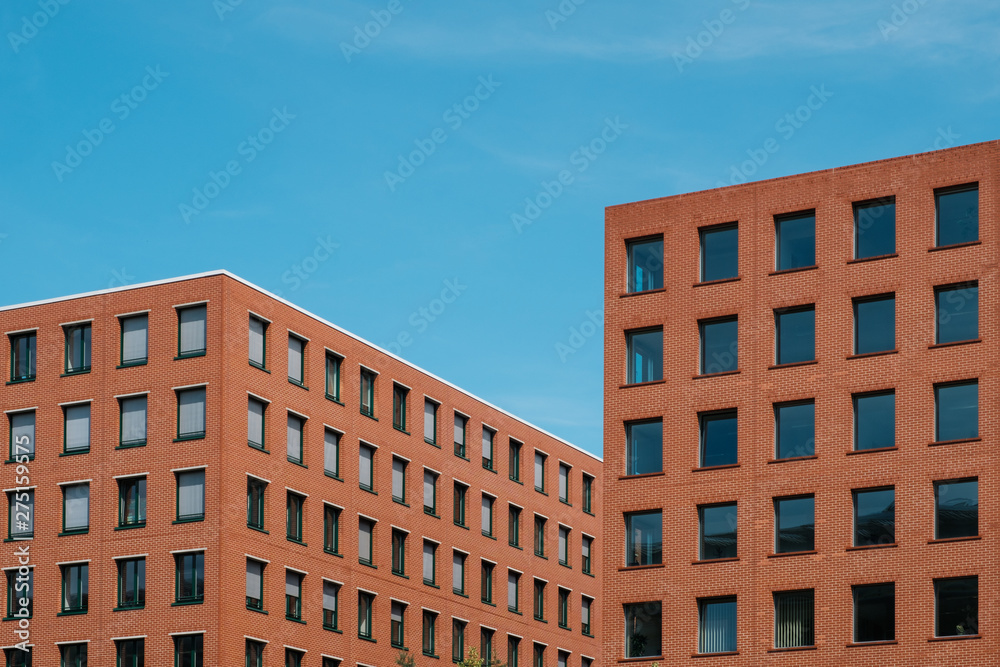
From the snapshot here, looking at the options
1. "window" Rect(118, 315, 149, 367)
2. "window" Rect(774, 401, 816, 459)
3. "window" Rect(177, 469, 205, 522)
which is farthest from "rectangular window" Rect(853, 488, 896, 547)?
"window" Rect(118, 315, 149, 367)

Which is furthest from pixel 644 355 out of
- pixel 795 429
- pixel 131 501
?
pixel 131 501

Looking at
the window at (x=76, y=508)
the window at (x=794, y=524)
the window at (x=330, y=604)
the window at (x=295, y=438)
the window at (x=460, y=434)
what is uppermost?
the window at (x=460, y=434)

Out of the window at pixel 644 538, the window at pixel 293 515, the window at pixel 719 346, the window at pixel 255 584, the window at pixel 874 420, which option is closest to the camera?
the window at pixel 874 420

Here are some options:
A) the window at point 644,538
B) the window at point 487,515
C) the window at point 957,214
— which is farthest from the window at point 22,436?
the window at point 957,214

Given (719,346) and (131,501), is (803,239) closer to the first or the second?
(719,346)

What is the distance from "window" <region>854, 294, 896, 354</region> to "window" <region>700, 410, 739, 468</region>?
548cm

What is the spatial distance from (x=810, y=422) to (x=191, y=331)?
93.3 ft

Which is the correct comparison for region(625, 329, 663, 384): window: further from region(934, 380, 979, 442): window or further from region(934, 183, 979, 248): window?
region(934, 183, 979, 248): window

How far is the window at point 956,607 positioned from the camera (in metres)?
57.2

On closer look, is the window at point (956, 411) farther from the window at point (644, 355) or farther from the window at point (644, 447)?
the window at point (644, 355)

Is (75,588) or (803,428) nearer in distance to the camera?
(803,428)

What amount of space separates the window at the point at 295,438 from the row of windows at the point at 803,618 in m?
21.0

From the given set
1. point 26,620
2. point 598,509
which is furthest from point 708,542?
point 598,509

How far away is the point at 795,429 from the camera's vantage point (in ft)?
204
